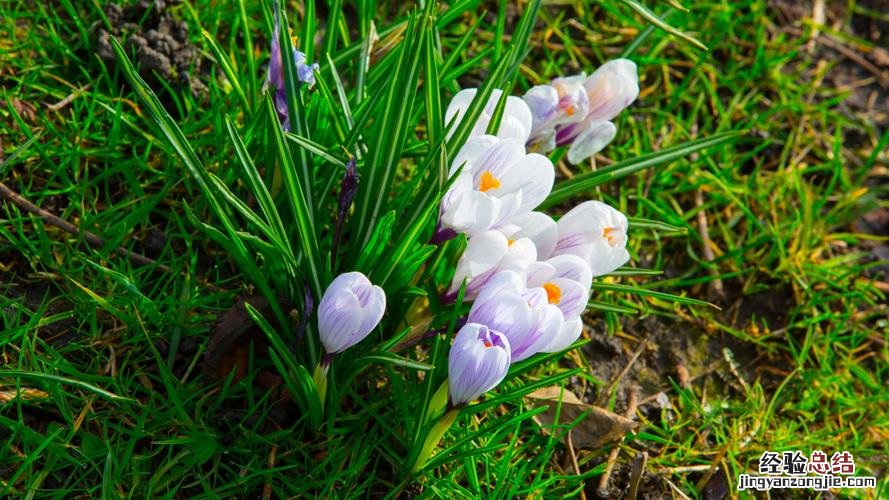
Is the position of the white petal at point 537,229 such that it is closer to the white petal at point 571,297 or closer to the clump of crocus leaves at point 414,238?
the clump of crocus leaves at point 414,238

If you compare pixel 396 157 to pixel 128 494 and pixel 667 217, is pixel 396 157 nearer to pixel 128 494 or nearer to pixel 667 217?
pixel 128 494

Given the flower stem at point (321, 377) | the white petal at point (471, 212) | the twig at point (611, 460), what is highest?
the white petal at point (471, 212)

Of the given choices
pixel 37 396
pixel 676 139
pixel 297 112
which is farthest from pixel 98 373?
pixel 676 139

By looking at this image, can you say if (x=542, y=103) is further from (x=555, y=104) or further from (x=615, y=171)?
(x=615, y=171)

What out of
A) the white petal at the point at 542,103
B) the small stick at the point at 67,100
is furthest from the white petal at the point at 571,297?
the small stick at the point at 67,100

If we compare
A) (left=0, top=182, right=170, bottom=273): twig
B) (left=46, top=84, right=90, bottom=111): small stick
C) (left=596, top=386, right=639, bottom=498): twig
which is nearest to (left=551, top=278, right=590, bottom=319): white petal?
(left=596, top=386, right=639, bottom=498): twig

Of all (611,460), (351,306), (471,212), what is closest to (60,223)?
(351,306)
